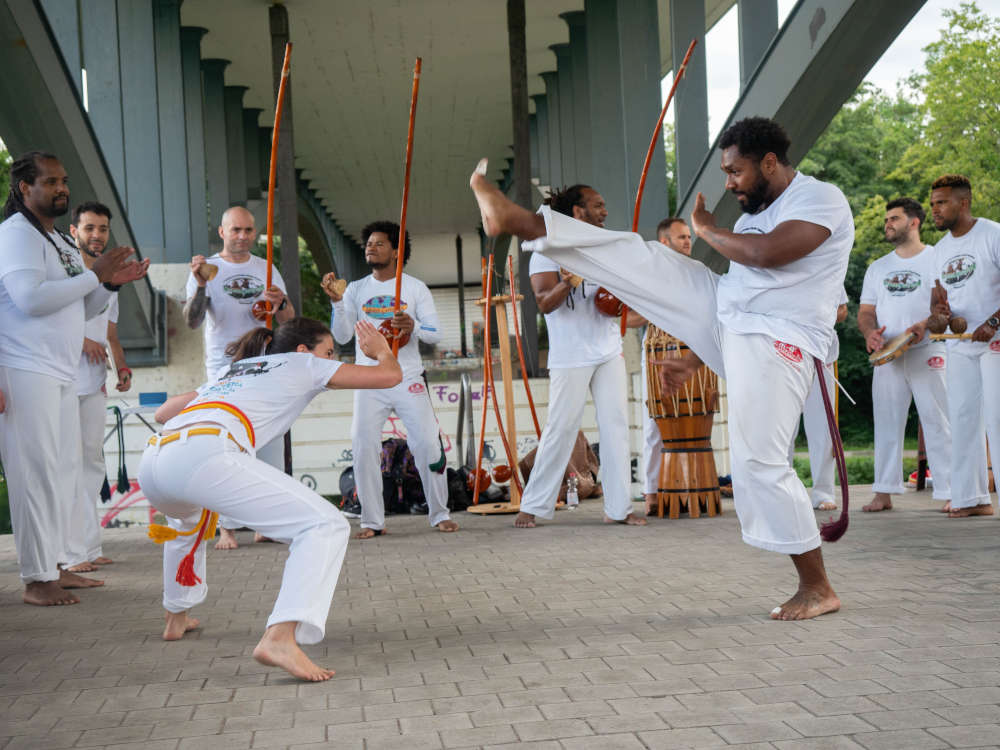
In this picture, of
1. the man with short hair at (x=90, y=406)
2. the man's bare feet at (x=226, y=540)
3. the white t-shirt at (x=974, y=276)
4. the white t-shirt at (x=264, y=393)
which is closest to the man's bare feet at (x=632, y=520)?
the white t-shirt at (x=974, y=276)

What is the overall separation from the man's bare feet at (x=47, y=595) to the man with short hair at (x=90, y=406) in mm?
763

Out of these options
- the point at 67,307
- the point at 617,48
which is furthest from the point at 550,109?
the point at 67,307

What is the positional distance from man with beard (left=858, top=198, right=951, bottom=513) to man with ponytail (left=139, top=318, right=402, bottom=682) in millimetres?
4205

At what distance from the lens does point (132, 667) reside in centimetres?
327

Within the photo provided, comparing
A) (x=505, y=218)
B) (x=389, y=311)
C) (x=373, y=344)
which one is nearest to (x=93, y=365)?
(x=389, y=311)

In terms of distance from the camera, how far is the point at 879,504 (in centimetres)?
652

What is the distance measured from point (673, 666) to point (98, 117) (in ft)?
28.5

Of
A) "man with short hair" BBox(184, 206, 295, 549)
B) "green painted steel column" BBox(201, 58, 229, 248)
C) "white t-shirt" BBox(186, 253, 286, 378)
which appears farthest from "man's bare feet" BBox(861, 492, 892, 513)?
"green painted steel column" BBox(201, 58, 229, 248)

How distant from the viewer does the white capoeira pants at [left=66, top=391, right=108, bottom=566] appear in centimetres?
530

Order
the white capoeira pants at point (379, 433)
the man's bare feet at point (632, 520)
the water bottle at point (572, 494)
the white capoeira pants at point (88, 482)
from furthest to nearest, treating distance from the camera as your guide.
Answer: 1. the water bottle at point (572, 494)
2. the man's bare feet at point (632, 520)
3. the white capoeira pants at point (379, 433)
4. the white capoeira pants at point (88, 482)

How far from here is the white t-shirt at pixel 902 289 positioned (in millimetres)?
6492

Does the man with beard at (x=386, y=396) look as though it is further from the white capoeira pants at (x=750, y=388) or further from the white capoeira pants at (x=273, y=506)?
the white capoeira pants at (x=273, y=506)

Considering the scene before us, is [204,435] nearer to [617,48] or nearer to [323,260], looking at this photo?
[617,48]

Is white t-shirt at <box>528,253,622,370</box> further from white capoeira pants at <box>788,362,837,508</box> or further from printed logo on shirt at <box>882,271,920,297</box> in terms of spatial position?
printed logo on shirt at <box>882,271,920,297</box>
